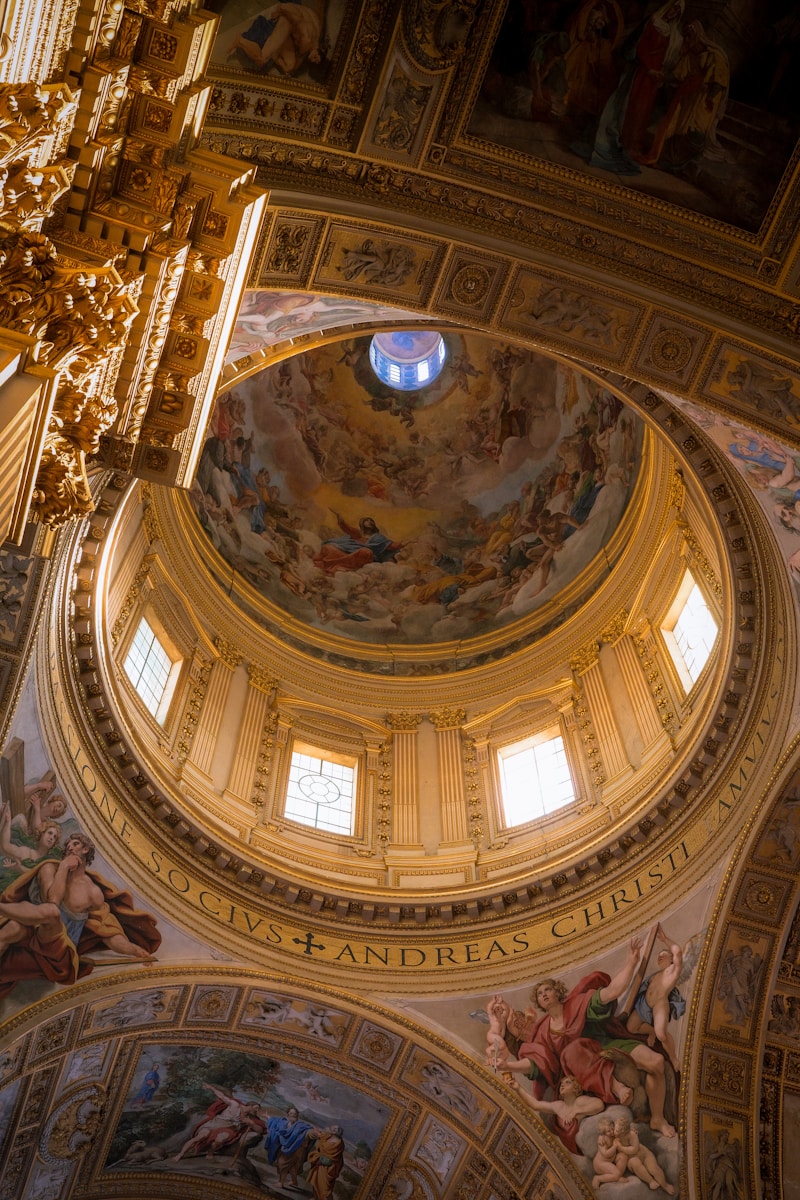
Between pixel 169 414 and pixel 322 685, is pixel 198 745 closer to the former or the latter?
pixel 322 685

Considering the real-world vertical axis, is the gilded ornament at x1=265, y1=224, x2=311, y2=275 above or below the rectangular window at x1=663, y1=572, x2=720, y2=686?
below

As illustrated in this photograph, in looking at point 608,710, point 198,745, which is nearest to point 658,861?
point 608,710

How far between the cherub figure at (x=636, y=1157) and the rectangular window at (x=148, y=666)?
28.5ft

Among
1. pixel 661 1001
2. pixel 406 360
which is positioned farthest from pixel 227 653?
pixel 661 1001

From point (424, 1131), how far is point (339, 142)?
1277 centimetres

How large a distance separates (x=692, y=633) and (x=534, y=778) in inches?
140

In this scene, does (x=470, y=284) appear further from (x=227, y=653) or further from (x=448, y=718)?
(x=448, y=718)

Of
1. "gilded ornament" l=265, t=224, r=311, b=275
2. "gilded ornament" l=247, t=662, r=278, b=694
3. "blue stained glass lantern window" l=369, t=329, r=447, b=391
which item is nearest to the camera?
"gilded ornament" l=265, t=224, r=311, b=275

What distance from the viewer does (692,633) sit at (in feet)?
59.7

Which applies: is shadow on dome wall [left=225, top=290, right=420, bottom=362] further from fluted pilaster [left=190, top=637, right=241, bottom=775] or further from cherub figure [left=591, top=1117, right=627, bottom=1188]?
cherub figure [left=591, top=1117, right=627, bottom=1188]

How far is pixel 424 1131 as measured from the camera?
1596 cm

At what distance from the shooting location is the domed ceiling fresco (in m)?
22.4

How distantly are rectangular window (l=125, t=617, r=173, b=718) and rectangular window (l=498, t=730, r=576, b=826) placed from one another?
5835 millimetres

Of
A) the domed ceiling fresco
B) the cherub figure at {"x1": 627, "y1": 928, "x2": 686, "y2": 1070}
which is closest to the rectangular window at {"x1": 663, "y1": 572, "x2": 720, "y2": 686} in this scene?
the domed ceiling fresco
